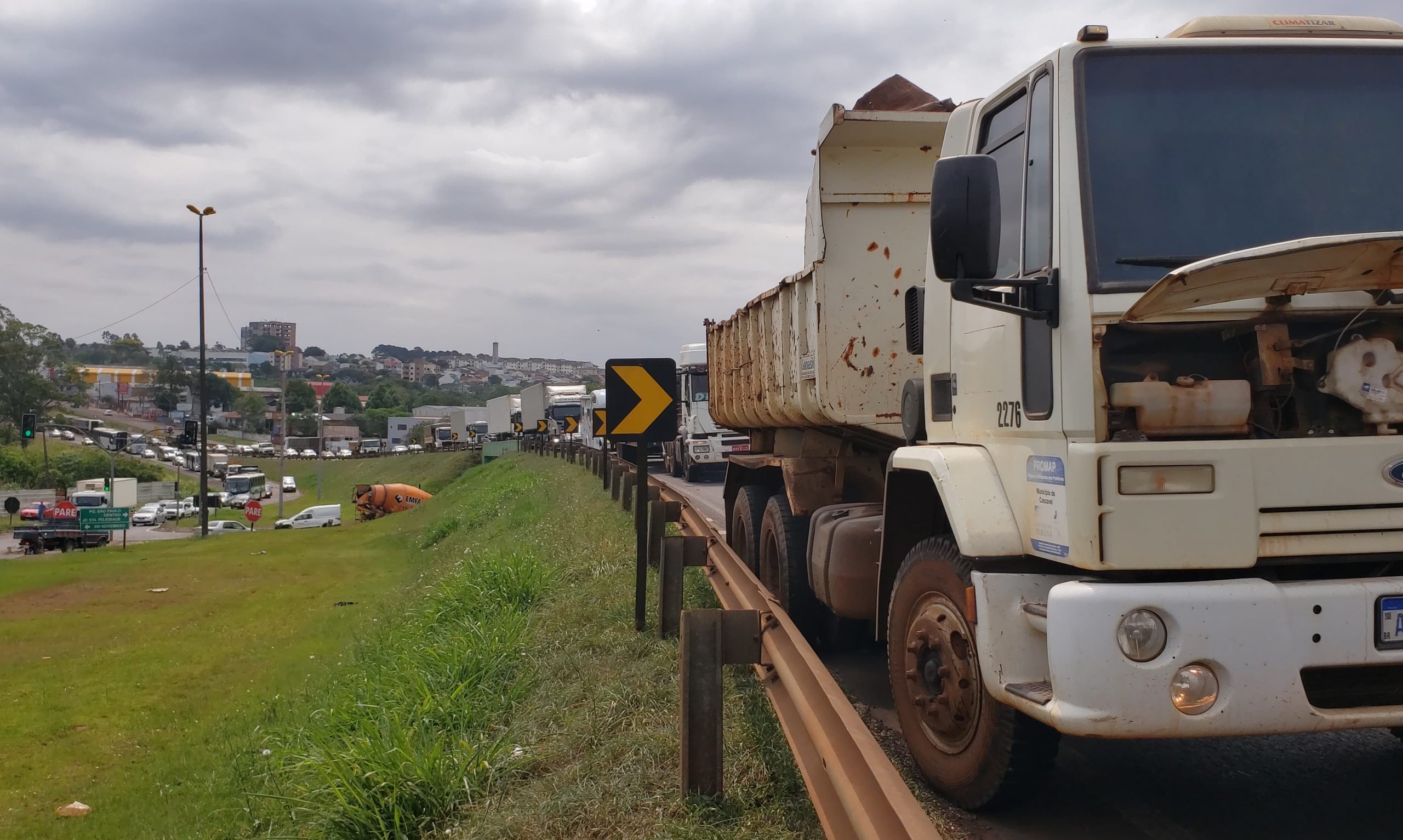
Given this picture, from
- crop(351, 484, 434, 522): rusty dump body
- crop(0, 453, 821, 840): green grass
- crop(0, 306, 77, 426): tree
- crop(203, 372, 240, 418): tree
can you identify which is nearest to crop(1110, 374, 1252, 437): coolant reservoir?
crop(0, 453, 821, 840): green grass

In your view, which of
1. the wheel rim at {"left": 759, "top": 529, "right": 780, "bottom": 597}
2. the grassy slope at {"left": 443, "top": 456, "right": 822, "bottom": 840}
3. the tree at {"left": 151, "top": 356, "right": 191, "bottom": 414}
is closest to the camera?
the grassy slope at {"left": 443, "top": 456, "right": 822, "bottom": 840}

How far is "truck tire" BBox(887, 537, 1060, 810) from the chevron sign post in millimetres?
3185

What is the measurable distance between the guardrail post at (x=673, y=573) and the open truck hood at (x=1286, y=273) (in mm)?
4150

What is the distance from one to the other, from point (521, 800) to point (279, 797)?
5.35 feet

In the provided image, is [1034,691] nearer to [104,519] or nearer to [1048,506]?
[1048,506]

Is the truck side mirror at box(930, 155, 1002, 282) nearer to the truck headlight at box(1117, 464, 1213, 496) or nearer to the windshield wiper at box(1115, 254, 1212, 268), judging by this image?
the windshield wiper at box(1115, 254, 1212, 268)

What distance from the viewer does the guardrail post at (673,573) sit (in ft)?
23.1

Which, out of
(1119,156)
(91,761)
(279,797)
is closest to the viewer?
(1119,156)

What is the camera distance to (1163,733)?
3.20 metres

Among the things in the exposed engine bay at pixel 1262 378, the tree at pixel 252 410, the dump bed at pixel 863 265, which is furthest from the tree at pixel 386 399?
the exposed engine bay at pixel 1262 378

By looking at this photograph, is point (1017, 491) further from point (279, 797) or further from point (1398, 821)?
point (279, 797)

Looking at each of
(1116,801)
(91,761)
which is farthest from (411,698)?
(91,761)

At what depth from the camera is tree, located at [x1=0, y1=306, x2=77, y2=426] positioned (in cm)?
9638

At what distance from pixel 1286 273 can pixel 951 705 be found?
1.92 m
